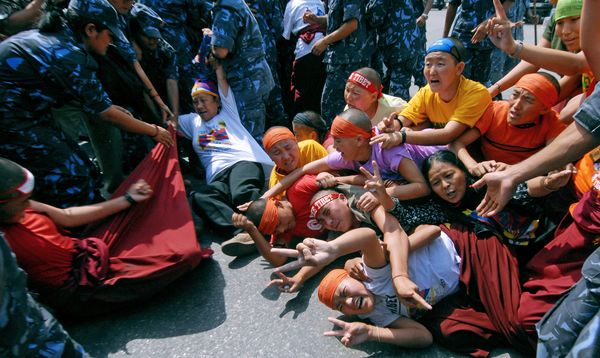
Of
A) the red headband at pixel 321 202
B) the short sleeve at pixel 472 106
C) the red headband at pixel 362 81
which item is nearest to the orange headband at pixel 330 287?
the red headband at pixel 321 202

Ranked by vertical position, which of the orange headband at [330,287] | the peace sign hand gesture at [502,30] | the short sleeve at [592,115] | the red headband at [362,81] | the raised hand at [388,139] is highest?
the peace sign hand gesture at [502,30]

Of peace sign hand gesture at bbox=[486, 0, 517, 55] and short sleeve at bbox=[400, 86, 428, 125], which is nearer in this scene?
peace sign hand gesture at bbox=[486, 0, 517, 55]

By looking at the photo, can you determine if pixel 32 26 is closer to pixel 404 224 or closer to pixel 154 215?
pixel 154 215

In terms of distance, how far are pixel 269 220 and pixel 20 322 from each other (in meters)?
1.58

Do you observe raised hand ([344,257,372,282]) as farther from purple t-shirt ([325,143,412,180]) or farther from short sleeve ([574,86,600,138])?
short sleeve ([574,86,600,138])

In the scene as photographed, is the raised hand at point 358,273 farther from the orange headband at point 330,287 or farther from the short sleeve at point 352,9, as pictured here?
the short sleeve at point 352,9

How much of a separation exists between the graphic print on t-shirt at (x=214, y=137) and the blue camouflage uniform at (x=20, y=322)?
2.29m

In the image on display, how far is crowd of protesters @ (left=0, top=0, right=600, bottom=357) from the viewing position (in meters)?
1.97

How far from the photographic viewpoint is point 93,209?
8.49 feet

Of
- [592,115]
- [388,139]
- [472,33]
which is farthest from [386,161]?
[472,33]

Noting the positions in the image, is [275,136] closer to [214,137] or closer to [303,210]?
[303,210]

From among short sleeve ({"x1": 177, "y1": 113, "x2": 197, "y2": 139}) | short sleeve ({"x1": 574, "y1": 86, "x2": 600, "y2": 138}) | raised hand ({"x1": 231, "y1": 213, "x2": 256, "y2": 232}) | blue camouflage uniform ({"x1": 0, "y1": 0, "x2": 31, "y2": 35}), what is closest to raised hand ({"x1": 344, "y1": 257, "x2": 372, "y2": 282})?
raised hand ({"x1": 231, "y1": 213, "x2": 256, "y2": 232})

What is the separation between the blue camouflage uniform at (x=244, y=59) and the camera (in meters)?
3.64

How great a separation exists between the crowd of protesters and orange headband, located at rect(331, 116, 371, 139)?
0.04 feet
